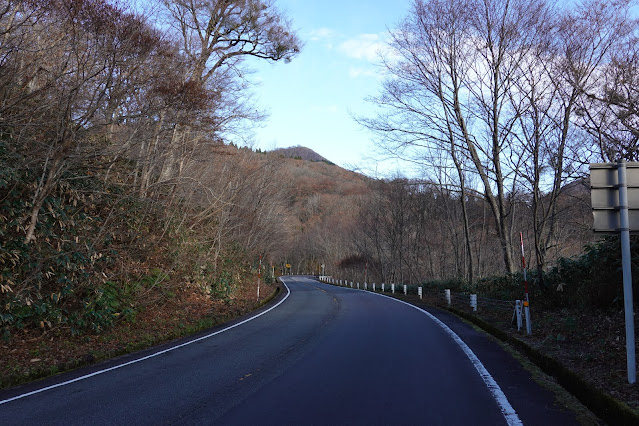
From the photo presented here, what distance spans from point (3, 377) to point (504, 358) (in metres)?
7.86

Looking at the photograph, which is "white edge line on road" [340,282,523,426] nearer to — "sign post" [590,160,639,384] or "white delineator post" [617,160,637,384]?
"white delineator post" [617,160,637,384]

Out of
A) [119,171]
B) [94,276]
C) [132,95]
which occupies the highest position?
[132,95]

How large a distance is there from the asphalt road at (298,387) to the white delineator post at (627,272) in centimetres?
113

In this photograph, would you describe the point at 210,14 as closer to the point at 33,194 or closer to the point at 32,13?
the point at 32,13

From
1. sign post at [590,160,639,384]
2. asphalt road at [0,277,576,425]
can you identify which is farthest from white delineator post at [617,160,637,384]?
asphalt road at [0,277,576,425]

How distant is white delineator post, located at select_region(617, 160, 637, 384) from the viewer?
17.9 feet

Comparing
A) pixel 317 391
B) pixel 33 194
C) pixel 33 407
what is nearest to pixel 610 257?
pixel 317 391

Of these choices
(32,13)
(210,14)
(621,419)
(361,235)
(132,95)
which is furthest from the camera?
(361,235)

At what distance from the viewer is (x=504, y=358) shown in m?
8.16

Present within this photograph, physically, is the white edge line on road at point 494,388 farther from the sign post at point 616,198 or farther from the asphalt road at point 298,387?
the sign post at point 616,198

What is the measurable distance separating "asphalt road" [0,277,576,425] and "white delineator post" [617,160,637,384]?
3.70ft

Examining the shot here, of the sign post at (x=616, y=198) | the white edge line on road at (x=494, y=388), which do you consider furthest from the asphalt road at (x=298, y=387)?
the sign post at (x=616, y=198)

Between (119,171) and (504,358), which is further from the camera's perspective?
(119,171)

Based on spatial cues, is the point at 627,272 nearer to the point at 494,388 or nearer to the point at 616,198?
the point at 616,198
